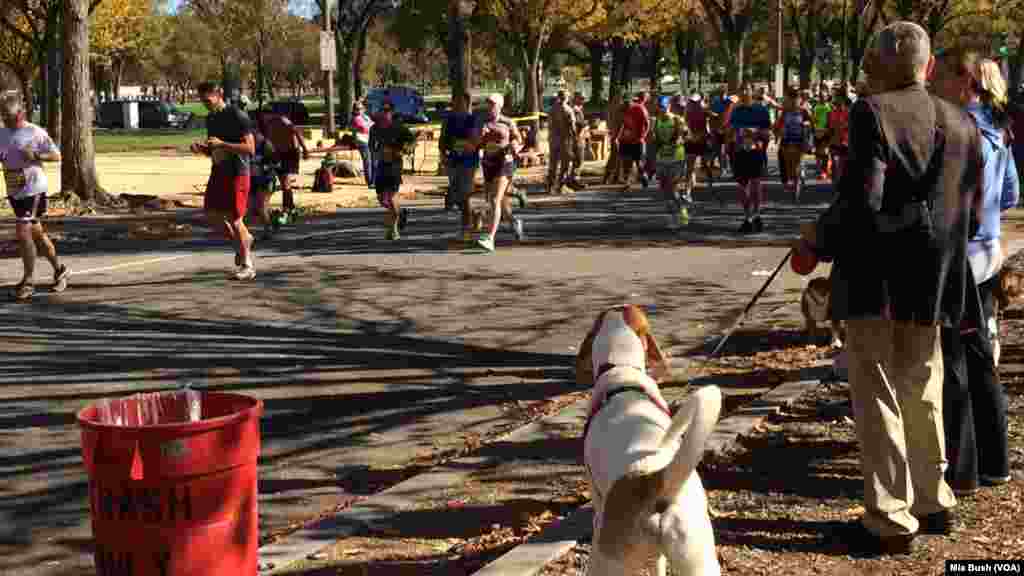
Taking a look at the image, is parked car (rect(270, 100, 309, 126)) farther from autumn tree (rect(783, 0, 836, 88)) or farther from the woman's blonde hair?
the woman's blonde hair

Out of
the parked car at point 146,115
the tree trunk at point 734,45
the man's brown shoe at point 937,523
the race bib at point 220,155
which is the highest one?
the tree trunk at point 734,45

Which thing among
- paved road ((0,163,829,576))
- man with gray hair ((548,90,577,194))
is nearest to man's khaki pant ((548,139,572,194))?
man with gray hair ((548,90,577,194))

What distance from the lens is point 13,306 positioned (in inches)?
443

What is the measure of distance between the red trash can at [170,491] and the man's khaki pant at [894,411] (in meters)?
2.15

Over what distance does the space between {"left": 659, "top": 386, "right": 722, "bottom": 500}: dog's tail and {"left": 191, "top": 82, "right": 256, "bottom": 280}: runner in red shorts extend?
31.3 feet

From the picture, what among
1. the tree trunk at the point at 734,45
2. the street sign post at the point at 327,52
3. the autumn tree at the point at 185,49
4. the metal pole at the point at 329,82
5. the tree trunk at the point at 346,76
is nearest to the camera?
the street sign post at the point at 327,52

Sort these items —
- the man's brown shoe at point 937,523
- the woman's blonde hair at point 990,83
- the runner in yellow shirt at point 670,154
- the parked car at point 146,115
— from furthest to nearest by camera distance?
the parked car at point 146,115 < the runner in yellow shirt at point 670,154 < the woman's blonde hair at point 990,83 < the man's brown shoe at point 937,523

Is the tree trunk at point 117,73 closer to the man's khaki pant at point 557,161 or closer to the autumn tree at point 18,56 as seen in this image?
the autumn tree at point 18,56

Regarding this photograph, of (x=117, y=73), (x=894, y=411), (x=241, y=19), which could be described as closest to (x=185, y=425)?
(x=894, y=411)

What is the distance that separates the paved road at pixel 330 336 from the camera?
655 cm

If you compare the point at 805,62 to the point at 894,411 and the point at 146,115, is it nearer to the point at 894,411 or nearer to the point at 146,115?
the point at 146,115

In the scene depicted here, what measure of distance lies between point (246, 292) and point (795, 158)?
1097 centimetres

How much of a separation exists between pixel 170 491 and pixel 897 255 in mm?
2585

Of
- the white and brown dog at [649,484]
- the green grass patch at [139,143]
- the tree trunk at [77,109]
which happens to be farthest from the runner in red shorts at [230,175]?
the green grass patch at [139,143]
